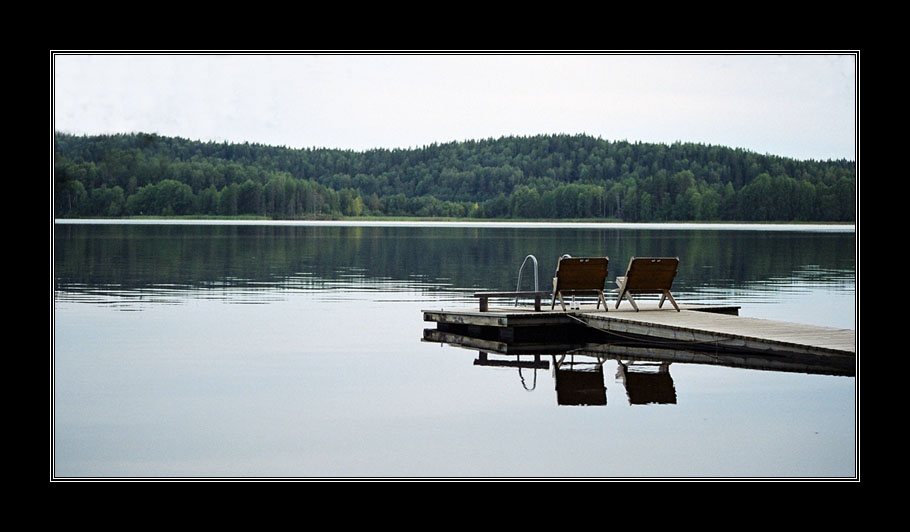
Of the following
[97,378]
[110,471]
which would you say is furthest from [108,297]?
[110,471]

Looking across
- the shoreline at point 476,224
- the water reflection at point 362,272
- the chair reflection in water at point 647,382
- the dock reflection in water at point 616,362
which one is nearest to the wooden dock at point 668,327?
the dock reflection in water at point 616,362

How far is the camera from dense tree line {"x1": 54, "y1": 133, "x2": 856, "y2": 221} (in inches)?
5034

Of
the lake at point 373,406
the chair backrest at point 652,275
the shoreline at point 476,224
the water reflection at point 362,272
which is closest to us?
the lake at point 373,406

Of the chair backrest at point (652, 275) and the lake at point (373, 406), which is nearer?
the lake at point (373, 406)

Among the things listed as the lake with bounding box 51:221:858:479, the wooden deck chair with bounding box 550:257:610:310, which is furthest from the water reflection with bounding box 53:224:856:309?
the wooden deck chair with bounding box 550:257:610:310

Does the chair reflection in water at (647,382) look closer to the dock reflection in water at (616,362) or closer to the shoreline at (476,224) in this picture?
the dock reflection in water at (616,362)

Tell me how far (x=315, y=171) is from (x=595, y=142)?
40.4 metres

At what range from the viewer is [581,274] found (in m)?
17.8

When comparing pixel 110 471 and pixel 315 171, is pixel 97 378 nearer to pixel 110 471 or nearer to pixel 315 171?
pixel 110 471

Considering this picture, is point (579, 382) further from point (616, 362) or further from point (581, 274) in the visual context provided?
point (581, 274)

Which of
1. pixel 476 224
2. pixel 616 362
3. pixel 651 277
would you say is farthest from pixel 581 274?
pixel 476 224

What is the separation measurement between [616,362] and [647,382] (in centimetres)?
191

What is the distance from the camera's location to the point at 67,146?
101m

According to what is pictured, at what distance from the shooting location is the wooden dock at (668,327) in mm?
14320
